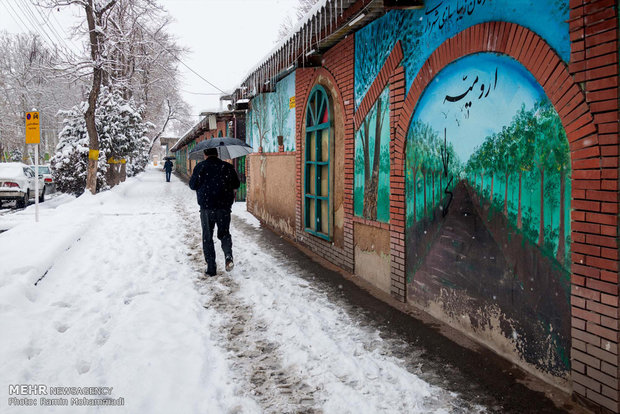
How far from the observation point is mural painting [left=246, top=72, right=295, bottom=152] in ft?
31.2

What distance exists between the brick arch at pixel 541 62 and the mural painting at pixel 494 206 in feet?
0.26

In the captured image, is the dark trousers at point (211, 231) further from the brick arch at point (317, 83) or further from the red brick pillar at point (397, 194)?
the brick arch at point (317, 83)

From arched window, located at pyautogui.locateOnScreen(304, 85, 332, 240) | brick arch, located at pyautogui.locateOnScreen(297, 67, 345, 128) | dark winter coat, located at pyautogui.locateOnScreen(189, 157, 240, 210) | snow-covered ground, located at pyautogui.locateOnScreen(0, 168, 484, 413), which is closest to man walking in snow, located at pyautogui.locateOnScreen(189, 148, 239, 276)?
dark winter coat, located at pyautogui.locateOnScreen(189, 157, 240, 210)

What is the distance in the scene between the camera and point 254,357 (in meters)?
3.57

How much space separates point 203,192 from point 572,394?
15.4 feet

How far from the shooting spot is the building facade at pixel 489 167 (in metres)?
2.71

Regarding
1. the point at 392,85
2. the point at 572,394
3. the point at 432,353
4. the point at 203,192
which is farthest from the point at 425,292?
the point at 203,192

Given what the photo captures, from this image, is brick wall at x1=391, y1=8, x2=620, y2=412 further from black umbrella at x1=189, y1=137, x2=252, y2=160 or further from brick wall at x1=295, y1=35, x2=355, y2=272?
black umbrella at x1=189, y1=137, x2=252, y2=160

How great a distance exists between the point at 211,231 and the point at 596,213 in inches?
181

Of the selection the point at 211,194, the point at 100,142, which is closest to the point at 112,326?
the point at 211,194

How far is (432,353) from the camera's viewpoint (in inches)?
145
